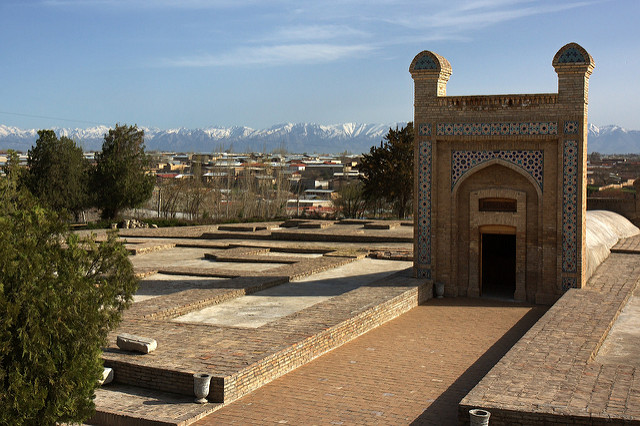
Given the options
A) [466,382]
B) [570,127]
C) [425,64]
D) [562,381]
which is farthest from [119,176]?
[562,381]

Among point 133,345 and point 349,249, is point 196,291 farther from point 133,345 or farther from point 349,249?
point 349,249

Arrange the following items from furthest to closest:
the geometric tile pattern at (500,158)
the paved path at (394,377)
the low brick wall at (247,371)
A: 1. the geometric tile pattern at (500,158)
2. the low brick wall at (247,371)
3. the paved path at (394,377)

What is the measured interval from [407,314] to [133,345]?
527 centimetres

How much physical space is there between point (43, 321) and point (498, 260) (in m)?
11.3

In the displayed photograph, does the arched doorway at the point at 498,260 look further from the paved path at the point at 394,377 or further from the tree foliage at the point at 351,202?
the tree foliage at the point at 351,202

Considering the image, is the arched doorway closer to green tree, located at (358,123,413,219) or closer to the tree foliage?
green tree, located at (358,123,413,219)

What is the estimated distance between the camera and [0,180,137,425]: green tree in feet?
19.5

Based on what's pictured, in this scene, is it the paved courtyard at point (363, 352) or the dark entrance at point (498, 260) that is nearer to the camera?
the paved courtyard at point (363, 352)

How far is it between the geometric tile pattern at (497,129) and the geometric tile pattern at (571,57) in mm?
1073

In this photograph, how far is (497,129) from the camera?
1326cm

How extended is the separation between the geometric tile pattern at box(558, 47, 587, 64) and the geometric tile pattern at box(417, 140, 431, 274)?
2.74 meters

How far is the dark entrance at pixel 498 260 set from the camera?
50.7 ft

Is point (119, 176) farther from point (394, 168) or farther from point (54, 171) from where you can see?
point (394, 168)

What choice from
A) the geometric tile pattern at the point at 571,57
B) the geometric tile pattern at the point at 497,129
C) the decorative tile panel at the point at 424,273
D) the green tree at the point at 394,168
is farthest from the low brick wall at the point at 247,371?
the green tree at the point at 394,168
